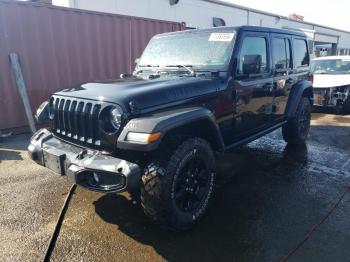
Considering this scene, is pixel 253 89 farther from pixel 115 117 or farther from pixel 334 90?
pixel 334 90

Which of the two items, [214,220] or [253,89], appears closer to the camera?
[214,220]

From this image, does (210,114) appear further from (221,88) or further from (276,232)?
(276,232)

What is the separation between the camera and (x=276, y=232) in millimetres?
2834

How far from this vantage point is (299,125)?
5312mm

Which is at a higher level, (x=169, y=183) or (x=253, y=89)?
(x=253, y=89)

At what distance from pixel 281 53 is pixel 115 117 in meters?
2.96

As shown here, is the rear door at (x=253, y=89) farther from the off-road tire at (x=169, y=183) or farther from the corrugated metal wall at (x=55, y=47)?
the corrugated metal wall at (x=55, y=47)

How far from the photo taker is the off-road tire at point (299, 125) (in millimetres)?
5191

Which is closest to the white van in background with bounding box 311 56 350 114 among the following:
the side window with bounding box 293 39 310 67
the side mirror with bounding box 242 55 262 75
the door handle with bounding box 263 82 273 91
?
the side window with bounding box 293 39 310 67

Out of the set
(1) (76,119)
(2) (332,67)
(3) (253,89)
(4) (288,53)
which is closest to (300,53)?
(4) (288,53)

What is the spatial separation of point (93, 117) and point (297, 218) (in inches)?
87.5

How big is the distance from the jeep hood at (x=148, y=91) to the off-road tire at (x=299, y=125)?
2.42 m

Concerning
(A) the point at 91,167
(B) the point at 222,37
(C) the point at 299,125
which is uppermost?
(B) the point at 222,37

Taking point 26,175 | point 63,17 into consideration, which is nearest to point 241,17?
point 63,17
